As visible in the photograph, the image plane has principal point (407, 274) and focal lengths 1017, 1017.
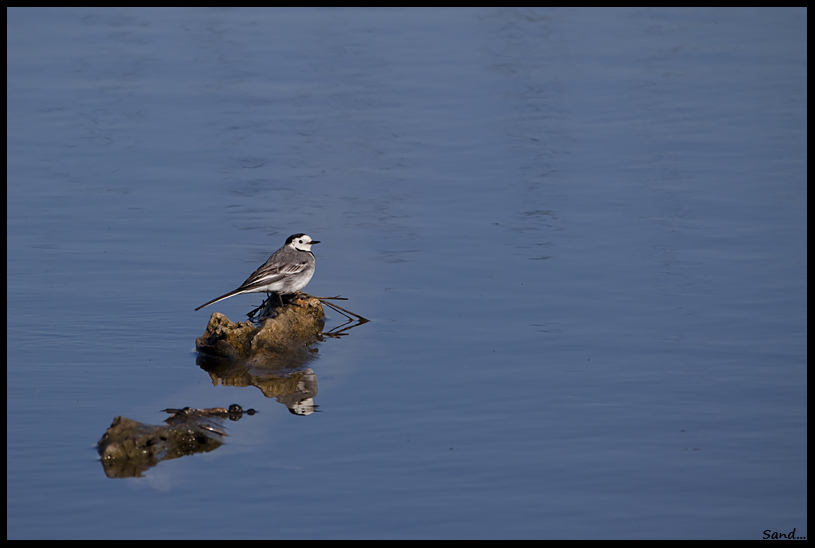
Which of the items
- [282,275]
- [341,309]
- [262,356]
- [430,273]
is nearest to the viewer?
[262,356]

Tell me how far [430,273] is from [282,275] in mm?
1963

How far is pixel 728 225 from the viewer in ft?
39.7

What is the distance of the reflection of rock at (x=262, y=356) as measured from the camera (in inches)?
326

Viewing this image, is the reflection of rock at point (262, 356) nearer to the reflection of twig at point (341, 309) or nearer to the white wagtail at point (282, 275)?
the white wagtail at point (282, 275)

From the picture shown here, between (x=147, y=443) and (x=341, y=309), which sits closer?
(x=147, y=443)

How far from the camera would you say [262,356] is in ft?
28.1

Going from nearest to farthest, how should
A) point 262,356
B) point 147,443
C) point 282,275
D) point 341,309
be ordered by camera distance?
point 147,443
point 262,356
point 282,275
point 341,309

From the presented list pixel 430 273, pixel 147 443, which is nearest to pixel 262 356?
pixel 147 443

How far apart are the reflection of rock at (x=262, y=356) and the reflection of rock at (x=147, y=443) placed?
3.65 feet

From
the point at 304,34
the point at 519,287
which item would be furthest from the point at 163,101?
the point at 519,287

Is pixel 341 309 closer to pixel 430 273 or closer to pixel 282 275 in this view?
pixel 282 275

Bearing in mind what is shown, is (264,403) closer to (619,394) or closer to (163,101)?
(619,394)

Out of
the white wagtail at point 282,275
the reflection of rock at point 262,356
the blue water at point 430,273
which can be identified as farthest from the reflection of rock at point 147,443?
the white wagtail at point 282,275

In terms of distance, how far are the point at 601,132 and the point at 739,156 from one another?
2.16 m
